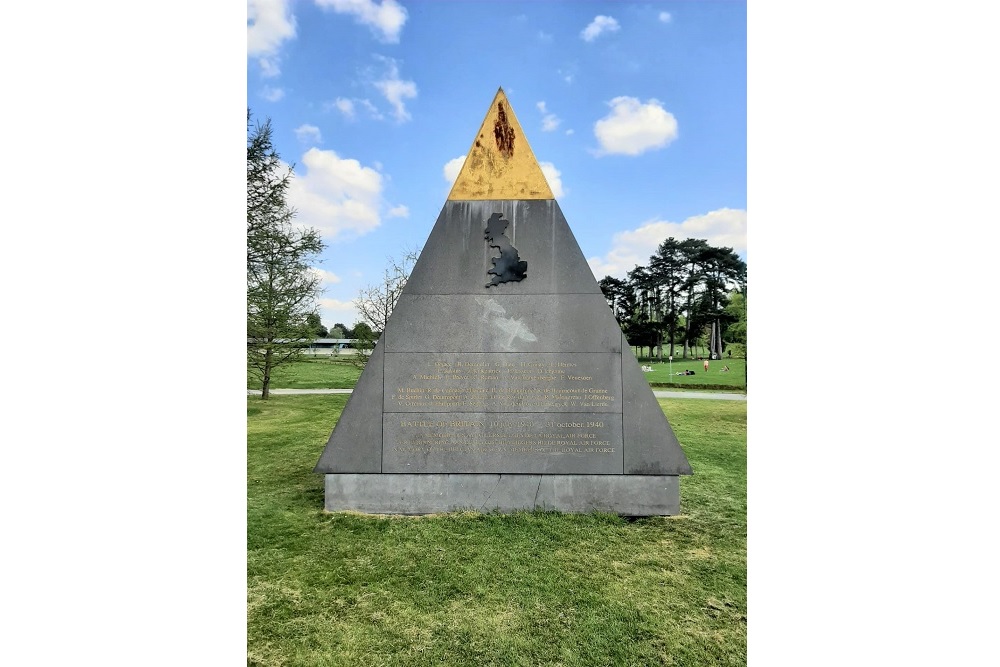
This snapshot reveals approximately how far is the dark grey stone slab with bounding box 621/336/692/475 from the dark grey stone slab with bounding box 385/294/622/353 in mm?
460

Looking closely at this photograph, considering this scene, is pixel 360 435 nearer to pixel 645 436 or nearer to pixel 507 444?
pixel 507 444

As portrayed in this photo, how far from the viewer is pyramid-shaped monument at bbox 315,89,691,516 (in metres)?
4.96

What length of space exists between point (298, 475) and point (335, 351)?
50.2ft

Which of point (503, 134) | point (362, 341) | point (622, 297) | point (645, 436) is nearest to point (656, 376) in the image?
point (622, 297)

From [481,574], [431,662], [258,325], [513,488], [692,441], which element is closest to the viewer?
[431,662]

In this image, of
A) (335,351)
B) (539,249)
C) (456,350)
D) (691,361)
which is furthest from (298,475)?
(691,361)

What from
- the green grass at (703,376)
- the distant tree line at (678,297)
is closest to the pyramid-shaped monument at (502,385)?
the green grass at (703,376)

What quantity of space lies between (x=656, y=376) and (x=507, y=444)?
19.3 metres

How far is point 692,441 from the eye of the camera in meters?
8.85

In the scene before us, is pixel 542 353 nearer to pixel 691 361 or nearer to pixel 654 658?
pixel 654 658

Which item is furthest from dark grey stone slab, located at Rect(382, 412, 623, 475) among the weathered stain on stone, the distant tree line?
the distant tree line

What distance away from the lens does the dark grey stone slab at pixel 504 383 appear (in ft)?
16.3

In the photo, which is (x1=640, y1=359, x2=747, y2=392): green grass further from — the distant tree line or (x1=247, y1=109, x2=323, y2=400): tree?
(x1=247, y1=109, x2=323, y2=400): tree

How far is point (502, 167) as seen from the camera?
517 centimetres
